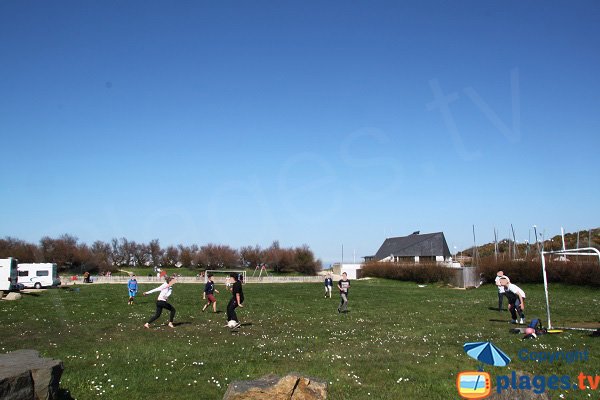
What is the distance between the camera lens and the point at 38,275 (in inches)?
2406

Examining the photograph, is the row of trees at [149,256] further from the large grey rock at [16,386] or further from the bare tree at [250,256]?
the large grey rock at [16,386]

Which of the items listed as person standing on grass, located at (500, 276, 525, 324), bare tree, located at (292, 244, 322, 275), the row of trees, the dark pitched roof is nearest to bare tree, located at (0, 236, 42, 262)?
the row of trees

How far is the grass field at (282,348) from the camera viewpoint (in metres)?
11.9

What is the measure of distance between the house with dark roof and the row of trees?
40341mm

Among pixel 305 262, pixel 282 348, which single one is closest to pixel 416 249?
pixel 305 262

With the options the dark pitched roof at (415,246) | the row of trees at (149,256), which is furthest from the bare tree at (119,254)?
the dark pitched roof at (415,246)

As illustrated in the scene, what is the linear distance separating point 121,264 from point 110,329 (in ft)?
463

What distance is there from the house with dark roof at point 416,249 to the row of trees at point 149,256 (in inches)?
1588

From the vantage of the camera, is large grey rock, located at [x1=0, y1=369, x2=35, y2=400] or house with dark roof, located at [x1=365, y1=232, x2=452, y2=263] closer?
large grey rock, located at [x1=0, y1=369, x2=35, y2=400]

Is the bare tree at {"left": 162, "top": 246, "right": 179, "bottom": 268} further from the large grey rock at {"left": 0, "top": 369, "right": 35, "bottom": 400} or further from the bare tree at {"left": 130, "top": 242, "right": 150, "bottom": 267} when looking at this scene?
the large grey rock at {"left": 0, "top": 369, "right": 35, "bottom": 400}

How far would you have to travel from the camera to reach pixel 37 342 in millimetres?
17906

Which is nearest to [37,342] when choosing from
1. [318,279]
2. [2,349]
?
[2,349]

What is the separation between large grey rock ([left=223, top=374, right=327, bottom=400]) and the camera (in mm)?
8870

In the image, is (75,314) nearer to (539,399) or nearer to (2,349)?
(2,349)
